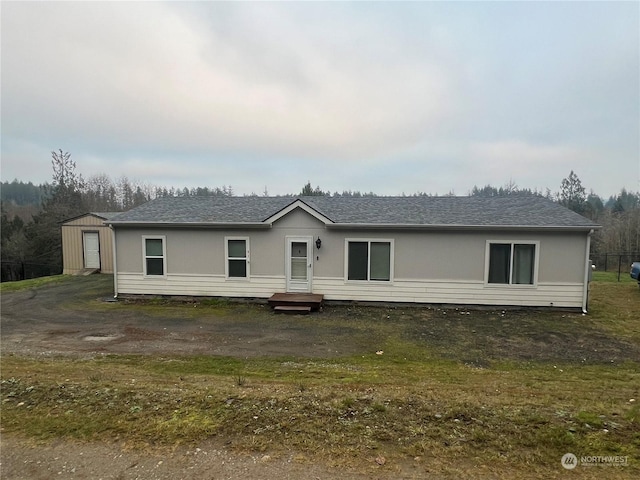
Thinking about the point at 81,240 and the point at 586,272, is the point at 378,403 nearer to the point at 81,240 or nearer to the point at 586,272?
the point at 586,272

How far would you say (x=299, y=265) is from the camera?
10.6m

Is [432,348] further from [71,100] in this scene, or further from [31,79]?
[71,100]

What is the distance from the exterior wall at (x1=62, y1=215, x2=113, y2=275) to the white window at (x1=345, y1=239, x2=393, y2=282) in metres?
13.3

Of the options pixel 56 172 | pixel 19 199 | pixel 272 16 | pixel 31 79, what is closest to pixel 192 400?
pixel 272 16

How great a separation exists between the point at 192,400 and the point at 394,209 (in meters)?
8.97

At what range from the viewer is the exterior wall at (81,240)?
55.3ft

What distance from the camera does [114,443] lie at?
2.97m

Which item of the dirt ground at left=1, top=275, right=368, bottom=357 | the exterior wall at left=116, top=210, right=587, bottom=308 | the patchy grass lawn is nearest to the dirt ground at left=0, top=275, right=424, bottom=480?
the dirt ground at left=1, top=275, right=368, bottom=357

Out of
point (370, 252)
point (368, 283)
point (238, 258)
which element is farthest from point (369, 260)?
point (238, 258)

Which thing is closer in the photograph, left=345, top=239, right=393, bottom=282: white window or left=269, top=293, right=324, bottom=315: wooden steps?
left=269, top=293, right=324, bottom=315: wooden steps

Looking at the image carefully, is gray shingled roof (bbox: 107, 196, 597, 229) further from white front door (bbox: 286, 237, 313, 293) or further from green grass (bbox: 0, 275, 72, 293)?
green grass (bbox: 0, 275, 72, 293)

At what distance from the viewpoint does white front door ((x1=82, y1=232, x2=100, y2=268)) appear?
55.5 feet

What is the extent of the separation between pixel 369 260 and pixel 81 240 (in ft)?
50.2

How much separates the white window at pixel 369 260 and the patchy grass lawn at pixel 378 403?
3385mm
